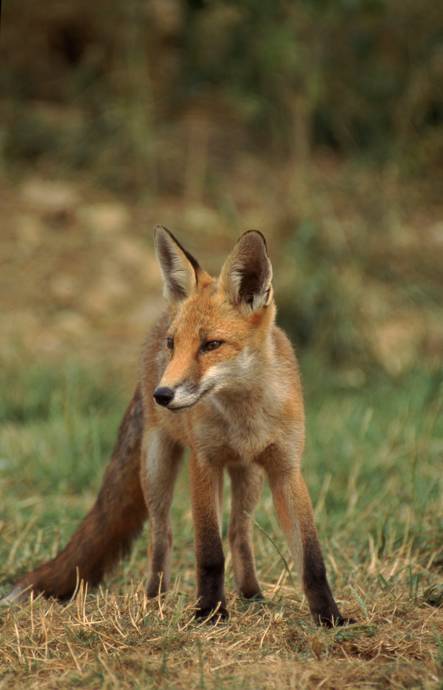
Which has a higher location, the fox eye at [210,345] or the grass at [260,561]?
the fox eye at [210,345]

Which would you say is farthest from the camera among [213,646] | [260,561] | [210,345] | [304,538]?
[260,561]

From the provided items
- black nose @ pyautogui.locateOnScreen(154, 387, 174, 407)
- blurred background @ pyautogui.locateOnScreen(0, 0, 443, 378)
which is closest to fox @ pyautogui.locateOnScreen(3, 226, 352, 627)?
black nose @ pyautogui.locateOnScreen(154, 387, 174, 407)

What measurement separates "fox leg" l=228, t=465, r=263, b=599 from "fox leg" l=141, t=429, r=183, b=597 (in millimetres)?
260

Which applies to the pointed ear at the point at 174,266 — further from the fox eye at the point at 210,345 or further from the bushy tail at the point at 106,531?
the bushy tail at the point at 106,531

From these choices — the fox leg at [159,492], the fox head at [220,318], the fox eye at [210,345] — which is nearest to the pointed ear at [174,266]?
the fox head at [220,318]

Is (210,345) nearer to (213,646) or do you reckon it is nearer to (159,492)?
(159,492)

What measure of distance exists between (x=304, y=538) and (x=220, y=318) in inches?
34.1

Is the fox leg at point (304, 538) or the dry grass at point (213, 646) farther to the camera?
the fox leg at point (304, 538)

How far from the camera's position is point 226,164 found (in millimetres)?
11742

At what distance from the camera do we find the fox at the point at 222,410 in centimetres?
355

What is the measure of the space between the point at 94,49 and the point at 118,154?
4.50ft

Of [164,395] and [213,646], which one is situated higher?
[164,395]

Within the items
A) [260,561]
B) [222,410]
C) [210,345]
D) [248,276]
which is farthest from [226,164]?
[210,345]

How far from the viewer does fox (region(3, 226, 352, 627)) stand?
11.7 ft
